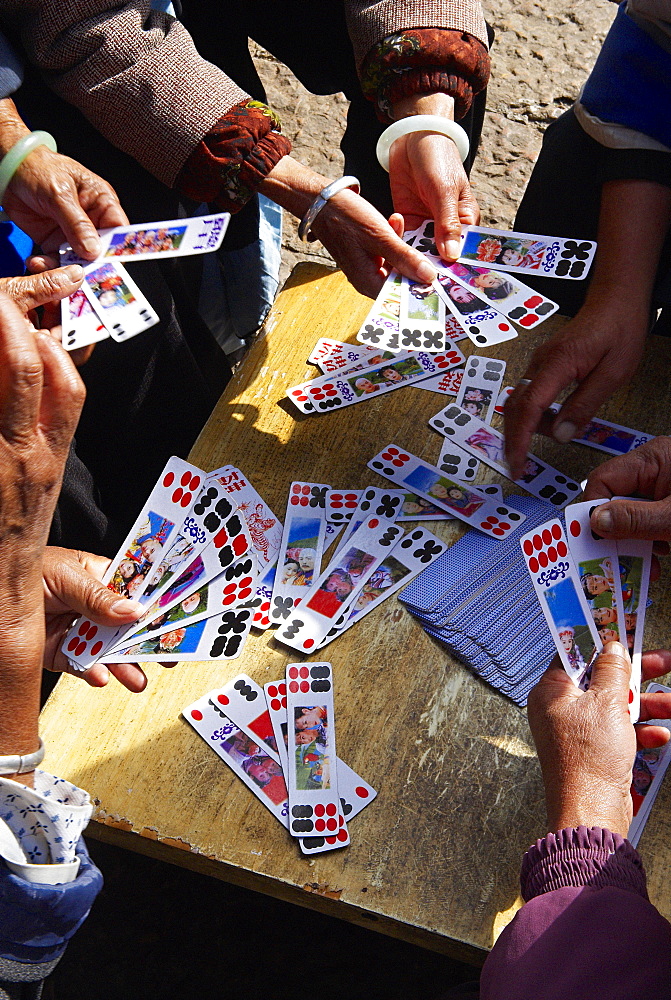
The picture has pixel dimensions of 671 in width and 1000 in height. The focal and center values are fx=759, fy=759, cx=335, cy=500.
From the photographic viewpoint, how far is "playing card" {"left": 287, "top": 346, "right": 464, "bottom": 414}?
196 cm

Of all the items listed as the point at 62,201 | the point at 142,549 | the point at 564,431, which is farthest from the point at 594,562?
the point at 62,201

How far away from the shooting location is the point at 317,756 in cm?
143

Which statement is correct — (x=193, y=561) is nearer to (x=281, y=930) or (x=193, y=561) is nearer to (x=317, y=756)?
(x=317, y=756)

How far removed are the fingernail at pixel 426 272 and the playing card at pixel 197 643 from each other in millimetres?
965

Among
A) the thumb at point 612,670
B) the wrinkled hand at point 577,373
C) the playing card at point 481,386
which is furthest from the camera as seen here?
the playing card at point 481,386

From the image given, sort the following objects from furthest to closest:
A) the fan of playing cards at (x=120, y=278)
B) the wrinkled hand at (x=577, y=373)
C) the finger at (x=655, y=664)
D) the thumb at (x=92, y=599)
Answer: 1. the fan of playing cards at (x=120, y=278)
2. the wrinkled hand at (x=577, y=373)
3. the thumb at (x=92, y=599)
4. the finger at (x=655, y=664)

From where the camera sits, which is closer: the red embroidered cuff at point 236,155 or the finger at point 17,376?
the finger at point 17,376

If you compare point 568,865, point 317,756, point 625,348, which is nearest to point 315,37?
point 625,348

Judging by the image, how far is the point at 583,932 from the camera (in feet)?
3.49

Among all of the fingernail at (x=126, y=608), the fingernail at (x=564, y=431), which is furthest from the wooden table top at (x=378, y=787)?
the fingernail at (x=564, y=431)

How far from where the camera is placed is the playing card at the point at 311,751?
52.4 inches

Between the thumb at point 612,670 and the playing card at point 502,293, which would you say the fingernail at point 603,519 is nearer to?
the thumb at point 612,670

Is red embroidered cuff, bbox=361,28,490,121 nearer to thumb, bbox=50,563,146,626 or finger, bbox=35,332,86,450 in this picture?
finger, bbox=35,332,86,450

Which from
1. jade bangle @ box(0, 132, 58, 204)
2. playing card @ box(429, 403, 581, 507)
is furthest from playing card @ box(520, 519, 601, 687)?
jade bangle @ box(0, 132, 58, 204)
